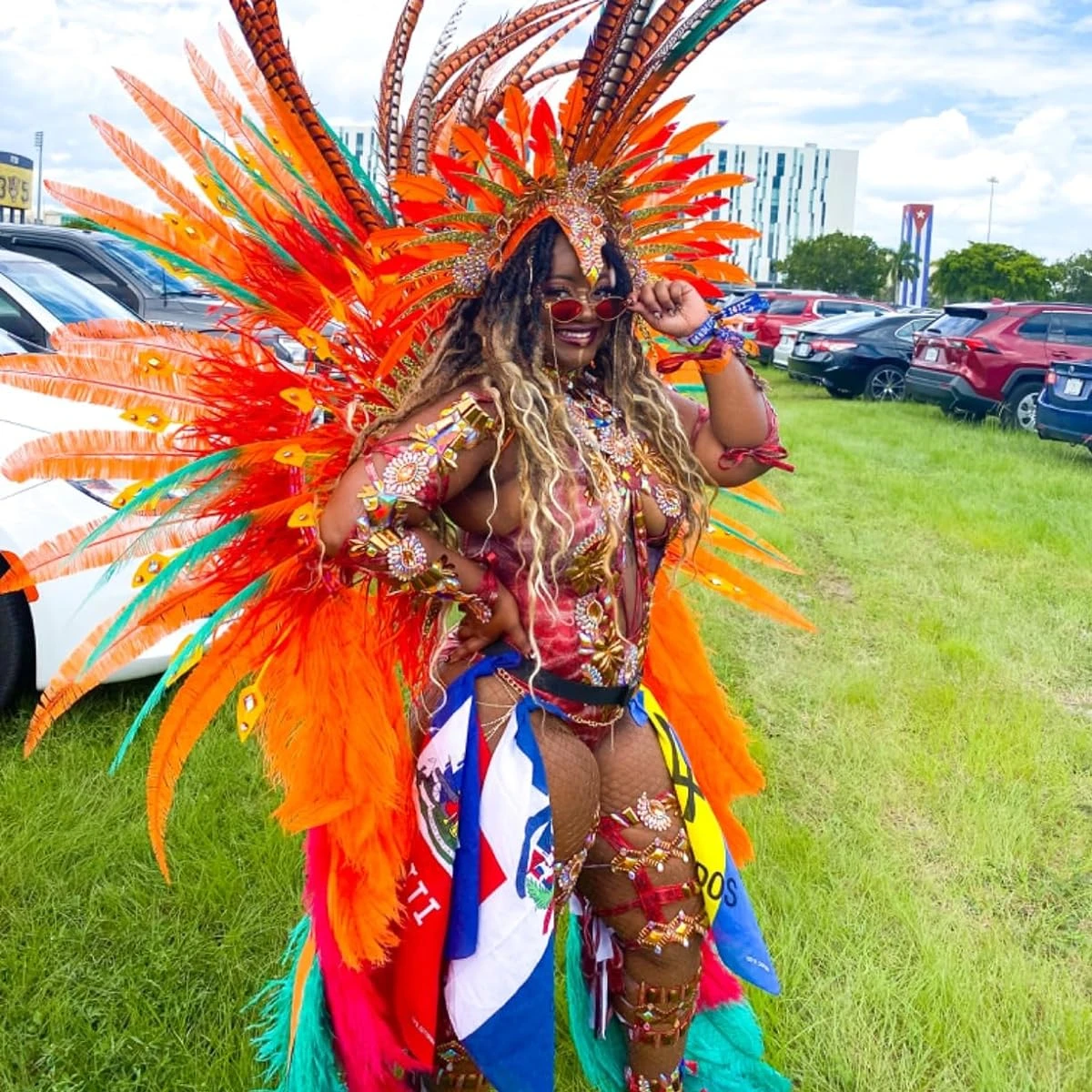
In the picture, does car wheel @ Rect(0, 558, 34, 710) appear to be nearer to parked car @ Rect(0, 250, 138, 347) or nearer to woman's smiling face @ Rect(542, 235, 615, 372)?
parked car @ Rect(0, 250, 138, 347)

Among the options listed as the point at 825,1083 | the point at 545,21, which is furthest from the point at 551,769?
the point at 545,21

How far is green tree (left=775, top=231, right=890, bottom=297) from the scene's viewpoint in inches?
1583

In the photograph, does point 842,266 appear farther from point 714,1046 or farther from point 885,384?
point 714,1046

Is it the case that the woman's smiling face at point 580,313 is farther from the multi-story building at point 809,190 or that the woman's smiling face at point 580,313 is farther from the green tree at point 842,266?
the multi-story building at point 809,190

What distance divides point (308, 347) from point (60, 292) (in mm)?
4535

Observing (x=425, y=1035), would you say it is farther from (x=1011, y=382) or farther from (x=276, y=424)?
(x=1011, y=382)

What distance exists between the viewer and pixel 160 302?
9.03m

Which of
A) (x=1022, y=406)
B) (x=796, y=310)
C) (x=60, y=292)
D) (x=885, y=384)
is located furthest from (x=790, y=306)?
(x=60, y=292)

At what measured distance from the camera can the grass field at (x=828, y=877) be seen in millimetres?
2525

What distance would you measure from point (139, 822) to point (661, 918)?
77.1 inches

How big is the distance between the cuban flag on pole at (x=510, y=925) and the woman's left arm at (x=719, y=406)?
66 centimetres

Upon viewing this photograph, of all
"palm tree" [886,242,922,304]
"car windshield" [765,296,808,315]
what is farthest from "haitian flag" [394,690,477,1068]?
"palm tree" [886,242,922,304]

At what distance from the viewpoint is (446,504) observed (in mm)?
1948

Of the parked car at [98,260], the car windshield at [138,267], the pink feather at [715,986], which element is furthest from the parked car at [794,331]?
the pink feather at [715,986]
